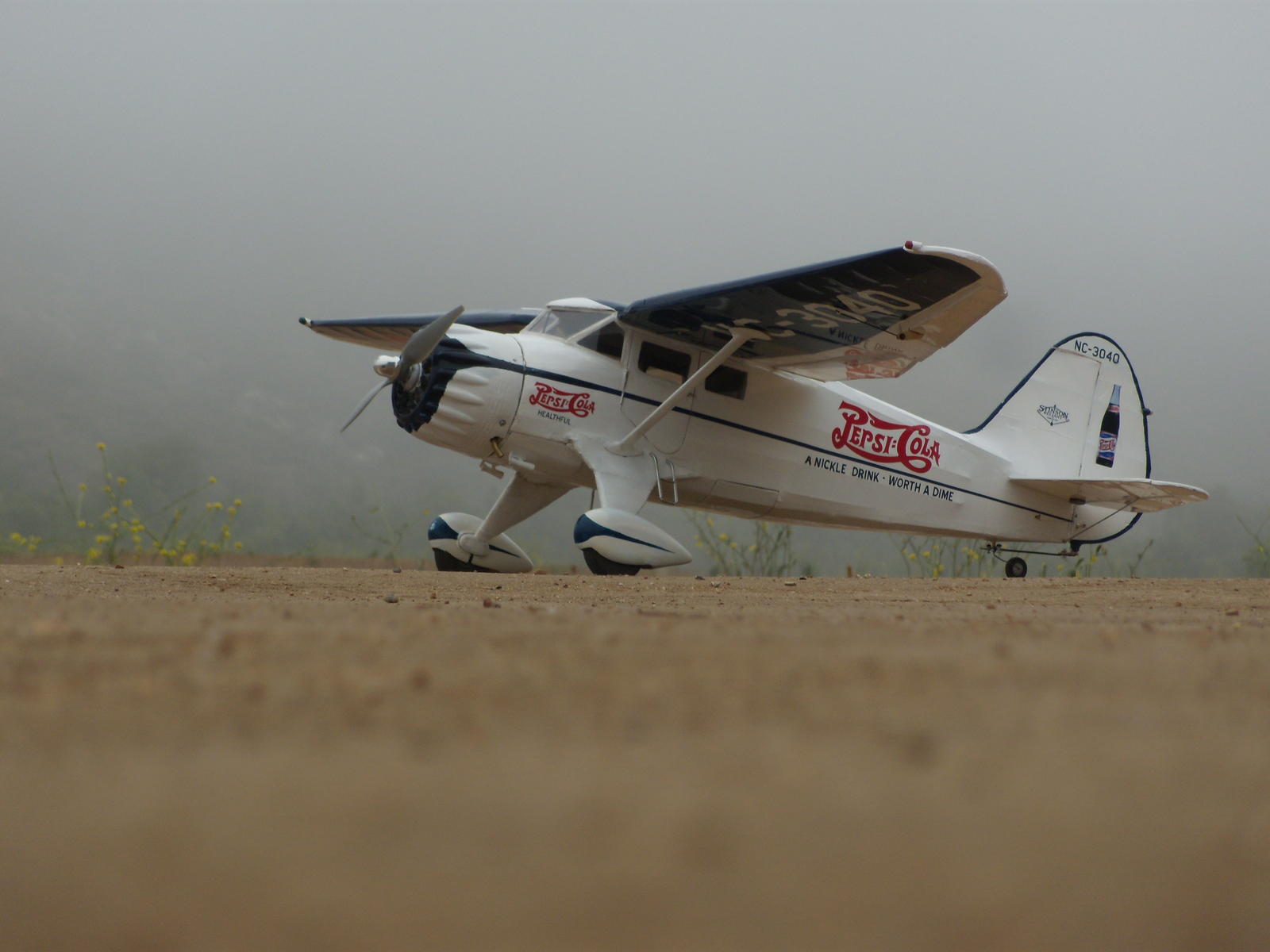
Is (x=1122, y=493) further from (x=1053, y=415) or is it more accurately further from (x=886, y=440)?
(x=886, y=440)

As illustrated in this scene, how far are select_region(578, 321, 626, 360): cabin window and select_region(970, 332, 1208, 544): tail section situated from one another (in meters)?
3.78

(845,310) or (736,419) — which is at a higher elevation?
(845,310)

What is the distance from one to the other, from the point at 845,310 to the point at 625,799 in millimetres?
6331

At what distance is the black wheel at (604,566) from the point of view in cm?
677

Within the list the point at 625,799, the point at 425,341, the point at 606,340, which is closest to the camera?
the point at 625,799

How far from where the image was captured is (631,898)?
2.06 ft

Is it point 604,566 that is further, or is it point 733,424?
point 733,424

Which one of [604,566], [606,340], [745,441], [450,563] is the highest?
[606,340]

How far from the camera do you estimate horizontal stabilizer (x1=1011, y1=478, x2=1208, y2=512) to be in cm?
883

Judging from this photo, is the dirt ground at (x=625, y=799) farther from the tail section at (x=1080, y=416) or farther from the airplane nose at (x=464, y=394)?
the tail section at (x=1080, y=416)

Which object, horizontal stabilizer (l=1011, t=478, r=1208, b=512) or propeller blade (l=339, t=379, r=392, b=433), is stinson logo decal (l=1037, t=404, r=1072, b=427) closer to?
horizontal stabilizer (l=1011, t=478, r=1208, b=512)

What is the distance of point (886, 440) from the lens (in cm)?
844

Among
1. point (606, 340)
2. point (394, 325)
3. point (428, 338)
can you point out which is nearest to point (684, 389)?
point (606, 340)

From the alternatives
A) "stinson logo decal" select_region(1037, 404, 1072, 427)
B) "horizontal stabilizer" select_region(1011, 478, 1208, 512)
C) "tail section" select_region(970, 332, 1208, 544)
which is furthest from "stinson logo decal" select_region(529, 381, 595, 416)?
"stinson logo decal" select_region(1037, 404, 1072, 427)
